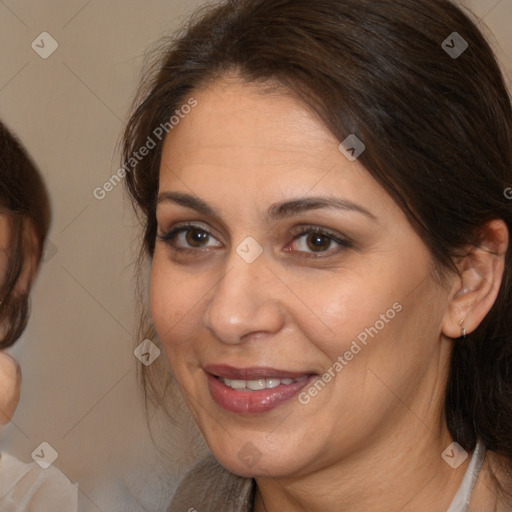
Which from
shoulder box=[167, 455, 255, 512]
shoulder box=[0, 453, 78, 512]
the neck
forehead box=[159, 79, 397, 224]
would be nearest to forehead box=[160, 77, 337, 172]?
forehead box=[159, 79, 397, 224]

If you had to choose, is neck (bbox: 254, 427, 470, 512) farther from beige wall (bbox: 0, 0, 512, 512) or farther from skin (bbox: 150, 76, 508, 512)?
beige wall (bbox: 0, 0, 512, 512)

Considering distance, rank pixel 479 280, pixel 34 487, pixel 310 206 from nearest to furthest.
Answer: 1. pixel 310 206
2. pixel 479 280
3. pixel 34 487

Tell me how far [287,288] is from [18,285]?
2.02 feet

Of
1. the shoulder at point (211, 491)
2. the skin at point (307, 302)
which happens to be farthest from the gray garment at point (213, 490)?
the skin at point (307, 302)

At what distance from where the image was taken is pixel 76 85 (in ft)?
4.77

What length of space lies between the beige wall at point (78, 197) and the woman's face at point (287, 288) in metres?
0.42

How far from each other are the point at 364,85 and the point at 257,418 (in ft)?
1.36

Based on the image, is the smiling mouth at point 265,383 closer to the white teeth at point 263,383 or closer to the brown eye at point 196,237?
the white teeth at point 263,383

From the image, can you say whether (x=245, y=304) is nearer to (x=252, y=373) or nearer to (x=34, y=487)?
(x=252, y=373)

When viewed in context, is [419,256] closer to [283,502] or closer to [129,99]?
[283,502]

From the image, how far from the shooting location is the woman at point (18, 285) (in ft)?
4.53

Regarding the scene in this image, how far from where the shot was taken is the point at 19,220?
1.39 metres

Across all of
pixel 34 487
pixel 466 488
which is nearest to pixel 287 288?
pixel 466 488

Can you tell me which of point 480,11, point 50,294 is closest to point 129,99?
point 50,294
